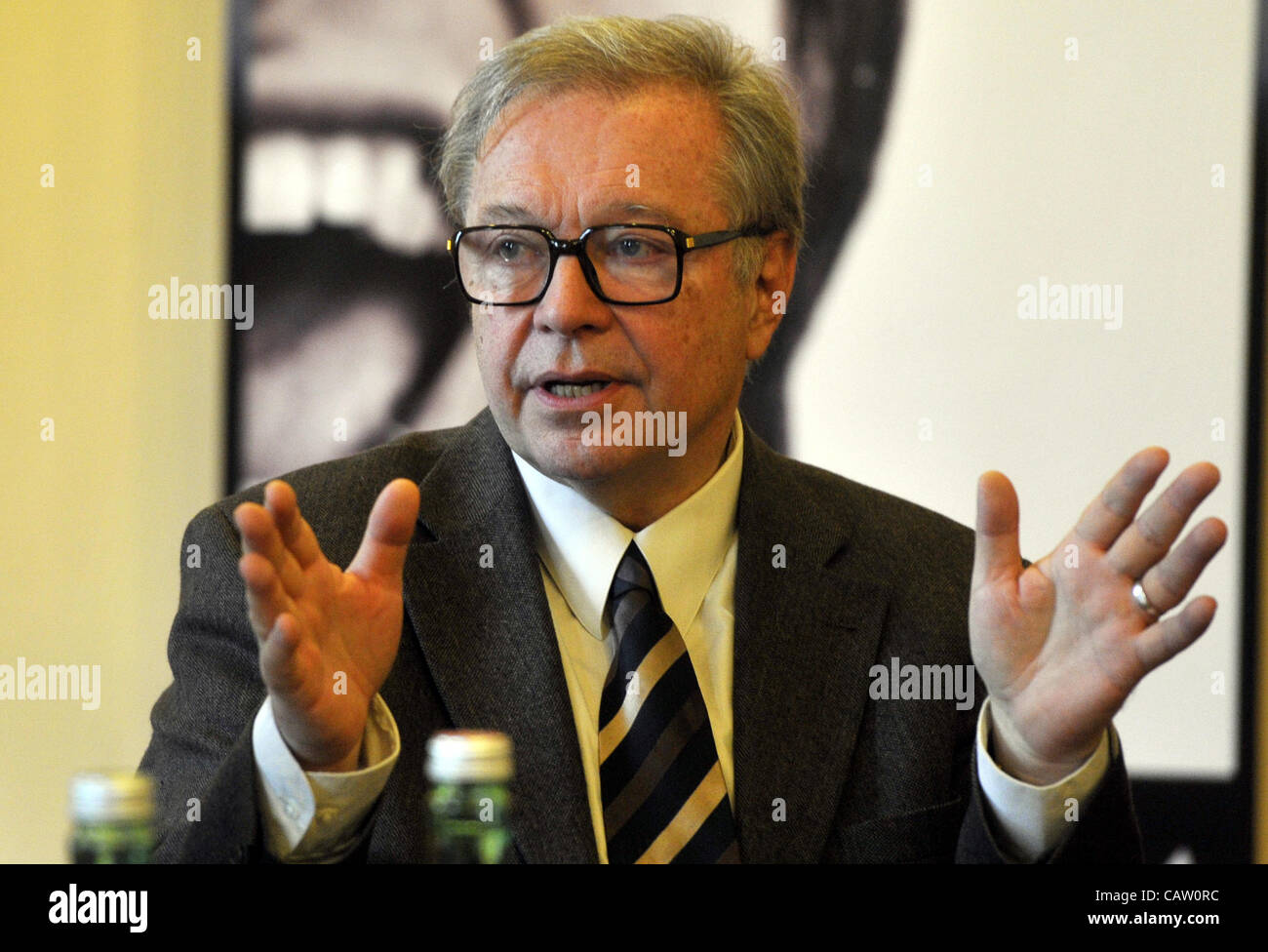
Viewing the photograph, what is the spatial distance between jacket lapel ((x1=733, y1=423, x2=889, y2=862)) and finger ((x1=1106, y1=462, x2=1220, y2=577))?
0.48m

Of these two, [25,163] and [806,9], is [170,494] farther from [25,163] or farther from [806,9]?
[806,9]

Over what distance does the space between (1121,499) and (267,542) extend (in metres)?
0.71

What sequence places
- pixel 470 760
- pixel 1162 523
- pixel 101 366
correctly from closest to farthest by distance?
pixel 470 760
pixel 1162 523
pixel 101 366

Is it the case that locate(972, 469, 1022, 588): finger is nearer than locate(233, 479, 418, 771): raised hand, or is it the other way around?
locate(233, 479, 418, 771): raised hand

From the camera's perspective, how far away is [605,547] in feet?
5.30

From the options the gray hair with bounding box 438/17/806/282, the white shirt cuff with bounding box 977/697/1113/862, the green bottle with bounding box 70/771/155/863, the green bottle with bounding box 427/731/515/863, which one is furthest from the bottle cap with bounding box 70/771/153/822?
the gray hair with bounding box 438/17/806/282

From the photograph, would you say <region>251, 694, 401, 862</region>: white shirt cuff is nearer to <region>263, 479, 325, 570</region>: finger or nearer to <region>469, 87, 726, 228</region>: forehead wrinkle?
<region>263, 479, 325, 570</region>: finger

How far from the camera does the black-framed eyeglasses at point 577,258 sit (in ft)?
5.16

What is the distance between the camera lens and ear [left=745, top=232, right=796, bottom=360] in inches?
72.8

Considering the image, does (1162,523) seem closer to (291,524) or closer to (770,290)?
(291,524)

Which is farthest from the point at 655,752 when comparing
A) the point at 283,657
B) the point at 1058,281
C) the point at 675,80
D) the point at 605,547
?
the point at 1058,281

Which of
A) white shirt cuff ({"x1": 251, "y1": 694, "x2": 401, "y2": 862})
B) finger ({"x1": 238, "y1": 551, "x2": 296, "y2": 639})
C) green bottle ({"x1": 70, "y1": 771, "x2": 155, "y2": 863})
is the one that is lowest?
white shirt cuff ({"x1": 251, "y1": 694, "x2": 401, "y2": 862})

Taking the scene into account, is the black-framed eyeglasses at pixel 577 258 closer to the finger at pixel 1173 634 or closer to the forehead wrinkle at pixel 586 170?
the forehead wrinkle at pixel 586 170

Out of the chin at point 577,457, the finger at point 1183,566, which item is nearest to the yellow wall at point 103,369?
the chin at point 577,457
